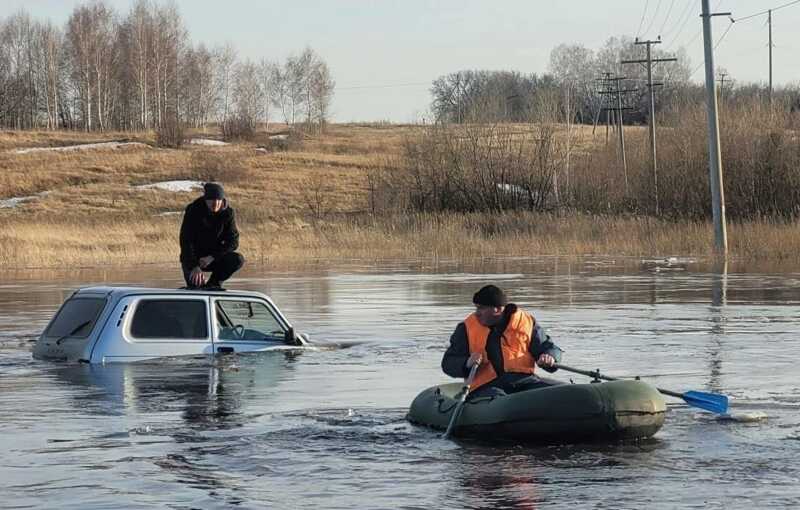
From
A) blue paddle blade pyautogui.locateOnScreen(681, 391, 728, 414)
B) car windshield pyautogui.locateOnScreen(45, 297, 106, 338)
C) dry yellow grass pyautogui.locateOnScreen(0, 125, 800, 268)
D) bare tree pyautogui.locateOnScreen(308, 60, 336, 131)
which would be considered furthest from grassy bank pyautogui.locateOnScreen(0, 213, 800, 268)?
bare tree pyautogui.locateOnScreen(308, 60, 336, 131)

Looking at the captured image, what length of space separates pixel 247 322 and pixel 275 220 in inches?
2456

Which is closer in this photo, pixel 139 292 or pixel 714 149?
pixel 139 292

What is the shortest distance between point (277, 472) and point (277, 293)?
75.4ft

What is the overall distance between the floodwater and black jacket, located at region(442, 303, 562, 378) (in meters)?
0.67

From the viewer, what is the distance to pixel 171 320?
18.1 meters

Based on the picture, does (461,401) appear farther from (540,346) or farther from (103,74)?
(103,74)

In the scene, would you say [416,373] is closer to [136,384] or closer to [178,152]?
[136,384]

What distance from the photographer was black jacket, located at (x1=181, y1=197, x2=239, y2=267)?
19.4 meters

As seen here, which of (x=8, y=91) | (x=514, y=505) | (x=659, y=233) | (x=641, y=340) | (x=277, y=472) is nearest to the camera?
(x=514, y=505)

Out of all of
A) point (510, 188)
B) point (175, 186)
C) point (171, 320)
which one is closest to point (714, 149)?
point (510, 188)

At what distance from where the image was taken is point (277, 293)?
34500 mm

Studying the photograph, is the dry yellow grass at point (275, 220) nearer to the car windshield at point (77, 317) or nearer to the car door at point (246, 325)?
the car door at point (246, 325)

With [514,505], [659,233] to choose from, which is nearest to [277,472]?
[514,505]

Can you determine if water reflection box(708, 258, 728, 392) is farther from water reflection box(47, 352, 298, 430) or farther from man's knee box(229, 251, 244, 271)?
man's knee box(229, 251, 244, 271)
